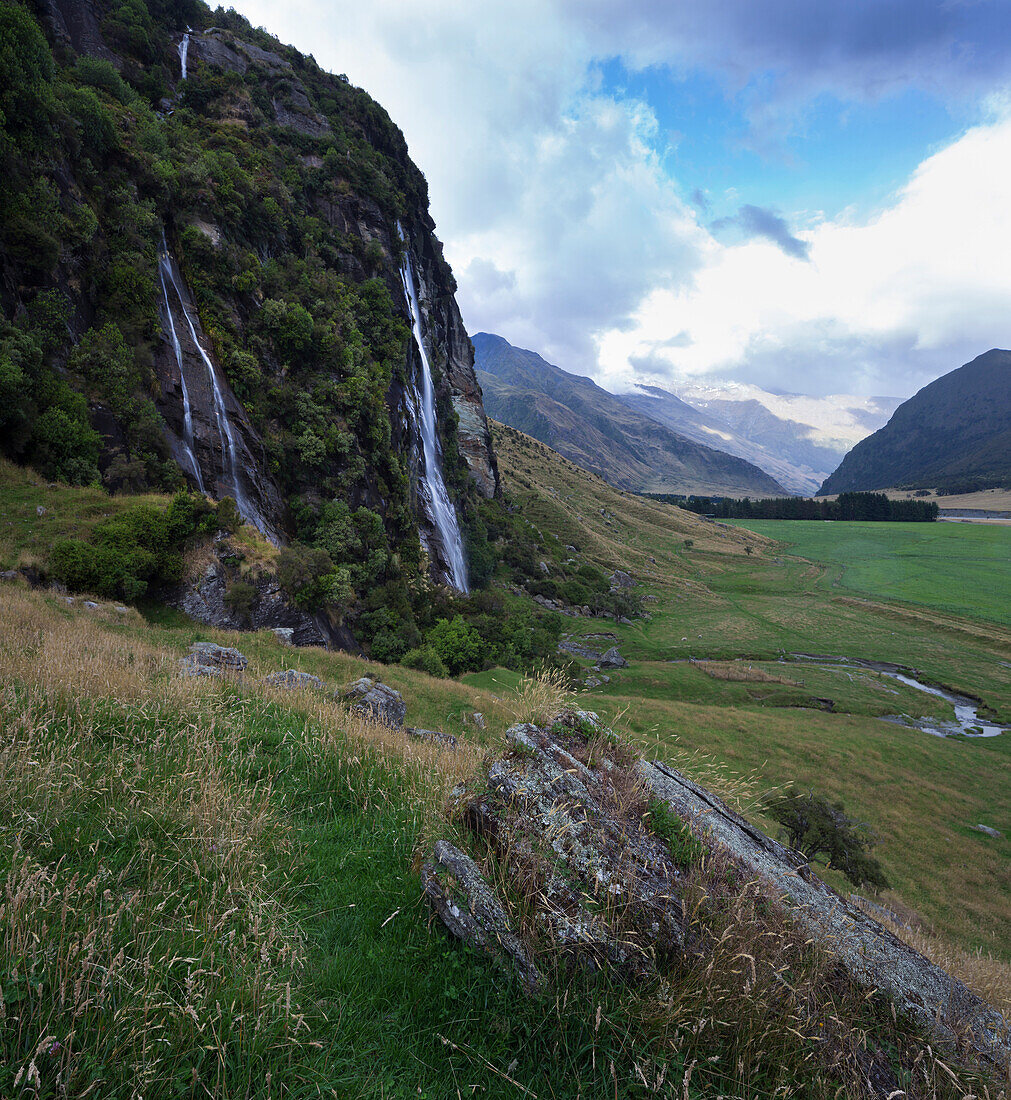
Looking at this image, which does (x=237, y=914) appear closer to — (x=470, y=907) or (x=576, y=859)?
(x=470, y=907)

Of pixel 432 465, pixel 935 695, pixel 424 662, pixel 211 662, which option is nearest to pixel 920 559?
A: pixel 935 695

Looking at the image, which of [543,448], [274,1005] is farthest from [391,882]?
[543,448]

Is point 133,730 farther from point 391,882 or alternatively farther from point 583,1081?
point 583,1081

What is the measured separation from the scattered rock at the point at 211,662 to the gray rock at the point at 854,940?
9.99 metres

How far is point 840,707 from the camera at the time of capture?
50.2 meters

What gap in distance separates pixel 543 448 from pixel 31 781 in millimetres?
177800

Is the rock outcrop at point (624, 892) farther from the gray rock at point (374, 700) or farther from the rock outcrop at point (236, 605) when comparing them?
the rock outcrop at point (236, 605)

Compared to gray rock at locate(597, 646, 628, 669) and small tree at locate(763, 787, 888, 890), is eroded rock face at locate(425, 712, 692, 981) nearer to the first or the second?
small tree at locate(763, 787, 888, 890)

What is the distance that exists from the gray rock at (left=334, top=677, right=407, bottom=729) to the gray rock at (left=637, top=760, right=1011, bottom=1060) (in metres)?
8.86

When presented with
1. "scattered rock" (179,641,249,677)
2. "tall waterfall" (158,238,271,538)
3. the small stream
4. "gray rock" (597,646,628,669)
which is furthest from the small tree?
"gray rock" (597,646,628,669)

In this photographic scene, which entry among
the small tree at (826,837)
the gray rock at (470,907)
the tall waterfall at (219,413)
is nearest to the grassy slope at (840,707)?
the small tree at (826,837)

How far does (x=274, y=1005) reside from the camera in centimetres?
303

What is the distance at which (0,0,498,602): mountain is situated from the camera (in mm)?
21562

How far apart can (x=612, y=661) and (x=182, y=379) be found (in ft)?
166
